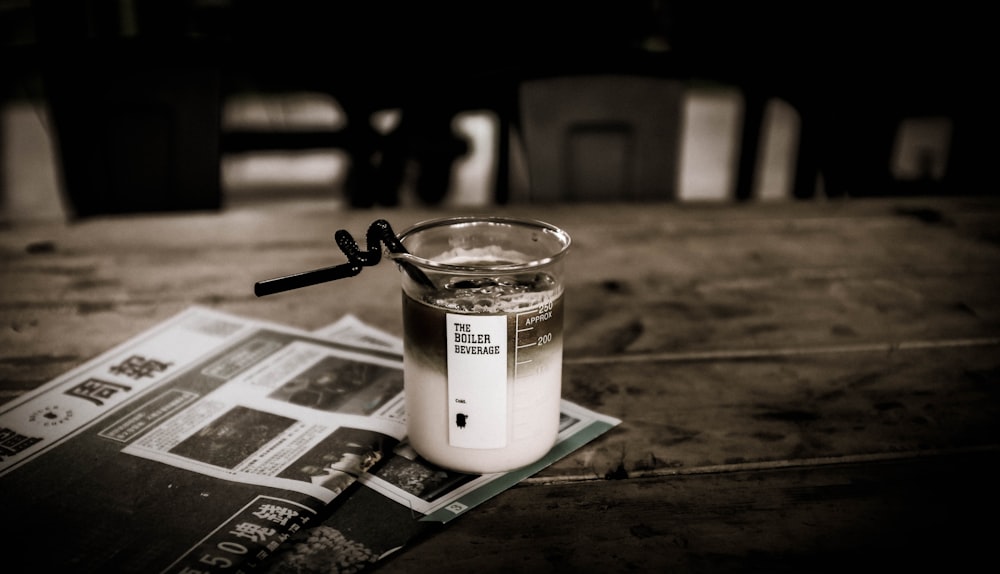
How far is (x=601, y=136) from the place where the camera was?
4.70ft

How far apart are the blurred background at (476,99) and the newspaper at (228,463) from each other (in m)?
0.69

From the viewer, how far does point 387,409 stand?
0.66m

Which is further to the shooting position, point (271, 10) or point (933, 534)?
point (271, 10)

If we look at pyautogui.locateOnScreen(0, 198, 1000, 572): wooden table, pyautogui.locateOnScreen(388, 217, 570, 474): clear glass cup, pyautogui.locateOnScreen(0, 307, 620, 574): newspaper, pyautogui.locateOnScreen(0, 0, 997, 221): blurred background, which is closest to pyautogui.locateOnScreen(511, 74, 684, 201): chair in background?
pyautogui.locateOnScreen(0, 0, 997, 221): blurred background

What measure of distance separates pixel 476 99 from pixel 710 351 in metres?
1.69

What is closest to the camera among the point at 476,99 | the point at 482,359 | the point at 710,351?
the point at 482,359

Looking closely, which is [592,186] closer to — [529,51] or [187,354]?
[187,354]

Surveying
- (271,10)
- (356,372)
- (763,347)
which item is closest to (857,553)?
(763,347)

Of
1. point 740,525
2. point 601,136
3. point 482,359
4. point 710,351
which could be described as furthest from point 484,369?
point 601,136

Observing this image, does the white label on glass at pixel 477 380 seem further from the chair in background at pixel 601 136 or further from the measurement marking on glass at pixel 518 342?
the chair in background at pixel 601 136

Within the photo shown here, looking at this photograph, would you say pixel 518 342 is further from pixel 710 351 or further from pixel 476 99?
pixel 476 99

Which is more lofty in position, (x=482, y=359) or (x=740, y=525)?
(x=482, y=359)

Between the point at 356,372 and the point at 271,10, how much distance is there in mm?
2535

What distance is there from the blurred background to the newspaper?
69cm
